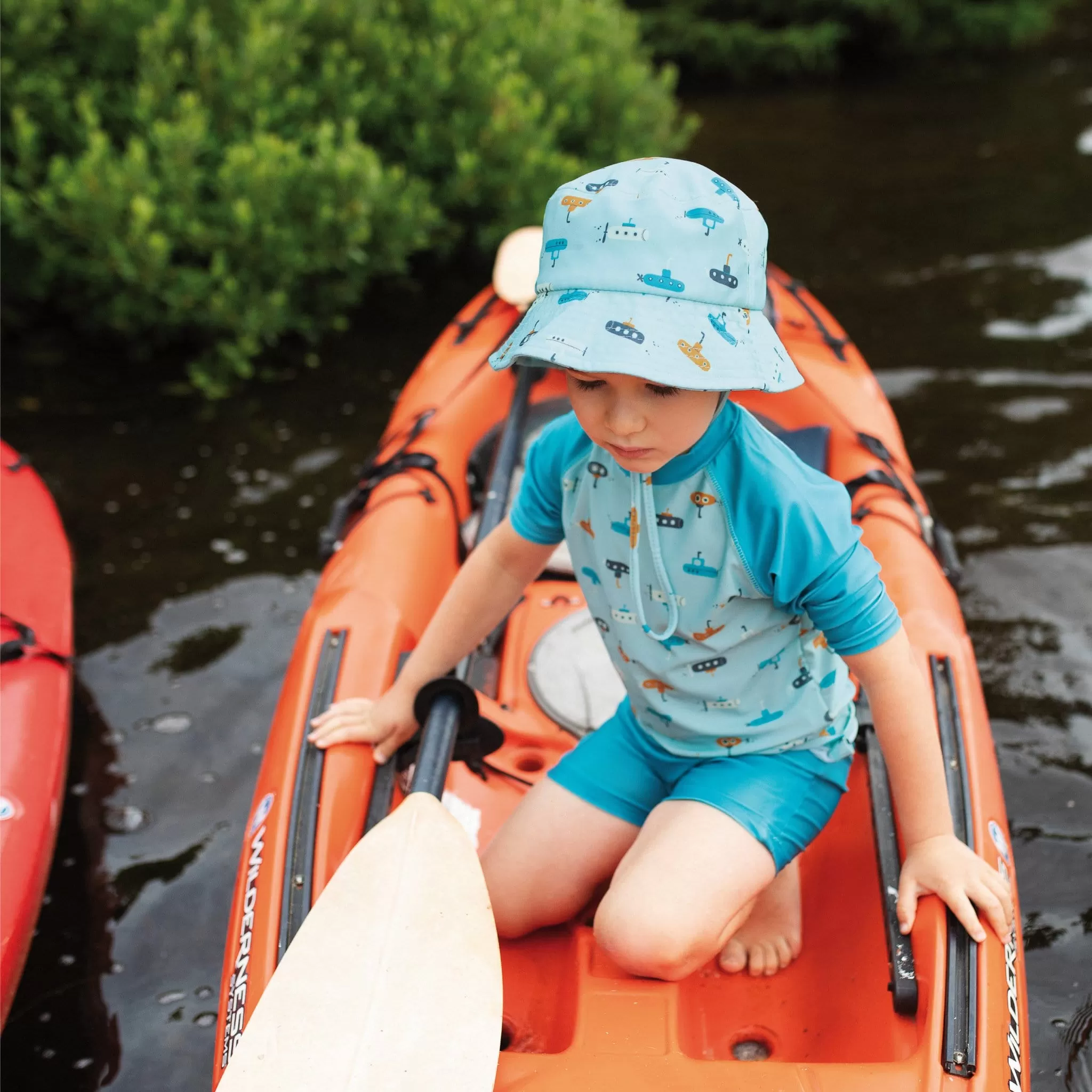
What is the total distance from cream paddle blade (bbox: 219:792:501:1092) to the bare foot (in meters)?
0.41

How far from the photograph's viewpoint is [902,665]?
145 cm

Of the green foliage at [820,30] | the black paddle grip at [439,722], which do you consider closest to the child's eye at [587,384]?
the black paddle grip at [439,722]

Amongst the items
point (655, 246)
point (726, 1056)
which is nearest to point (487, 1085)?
point (726, 1056)

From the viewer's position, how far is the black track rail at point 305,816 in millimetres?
1595

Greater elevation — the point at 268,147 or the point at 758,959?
the point at 268,147

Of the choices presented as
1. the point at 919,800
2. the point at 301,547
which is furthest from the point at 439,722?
the point at 301,547

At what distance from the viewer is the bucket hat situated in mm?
1229

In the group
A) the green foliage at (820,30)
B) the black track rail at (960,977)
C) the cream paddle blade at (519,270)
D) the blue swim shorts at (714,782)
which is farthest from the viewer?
the green foliage at (820,30)

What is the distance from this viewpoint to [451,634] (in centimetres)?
176

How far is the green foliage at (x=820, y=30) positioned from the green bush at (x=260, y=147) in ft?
15.1

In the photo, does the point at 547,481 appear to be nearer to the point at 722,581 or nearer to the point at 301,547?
the point at 722,581

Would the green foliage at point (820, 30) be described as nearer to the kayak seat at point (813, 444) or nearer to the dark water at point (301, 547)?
the dark water at point (301, 547)

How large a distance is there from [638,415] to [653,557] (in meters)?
0.27

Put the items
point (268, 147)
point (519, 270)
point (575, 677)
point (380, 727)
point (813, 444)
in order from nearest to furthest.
Answer: 1. point (380, 727)
2. point (575, 677)
3. point (813, 444)
4. point (519, 270)
5. point (268, 147)
